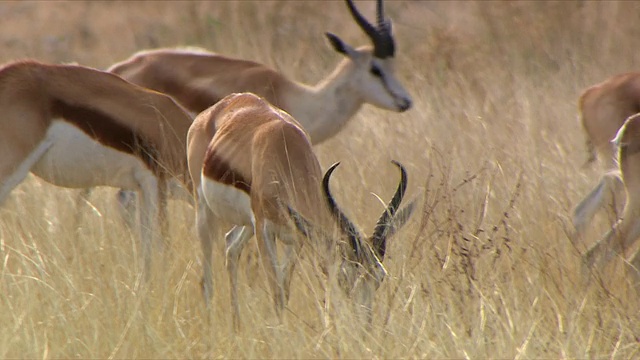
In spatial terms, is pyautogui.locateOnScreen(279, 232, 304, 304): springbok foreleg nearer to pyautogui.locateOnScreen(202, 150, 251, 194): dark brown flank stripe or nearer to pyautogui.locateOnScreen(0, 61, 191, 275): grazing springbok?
pyautogui.locateOnScreen(202, 150, 251, 194): dark brown flank stripe

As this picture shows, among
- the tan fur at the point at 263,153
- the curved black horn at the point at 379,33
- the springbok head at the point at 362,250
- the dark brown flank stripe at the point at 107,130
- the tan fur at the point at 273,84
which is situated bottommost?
the tan fur at the point at 273,84

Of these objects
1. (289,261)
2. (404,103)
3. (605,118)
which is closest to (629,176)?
(605,118)

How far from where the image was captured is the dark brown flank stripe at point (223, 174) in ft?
16.8

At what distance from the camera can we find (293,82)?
845 cm

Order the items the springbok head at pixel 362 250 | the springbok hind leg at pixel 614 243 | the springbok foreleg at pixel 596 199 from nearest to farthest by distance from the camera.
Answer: the springbok head at pixel 362 250
the springbok hind leg at pixel 614 243
the springbok foreleg at pixel 596 199

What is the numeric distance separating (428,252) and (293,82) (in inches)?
148

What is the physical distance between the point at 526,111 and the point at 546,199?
7.32 feet

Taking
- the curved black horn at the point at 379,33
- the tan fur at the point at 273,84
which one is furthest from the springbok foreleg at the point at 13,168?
the curved black horn at the point at 379,33

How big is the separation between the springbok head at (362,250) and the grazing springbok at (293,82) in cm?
366

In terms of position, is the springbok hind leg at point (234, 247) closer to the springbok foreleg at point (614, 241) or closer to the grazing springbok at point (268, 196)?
the grazing springbok at point (268, 196)

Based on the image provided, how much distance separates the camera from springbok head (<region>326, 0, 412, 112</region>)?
8.56 meters

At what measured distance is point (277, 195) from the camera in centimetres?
471

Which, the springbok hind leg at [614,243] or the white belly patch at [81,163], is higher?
the springbok hind leg at [614,243]

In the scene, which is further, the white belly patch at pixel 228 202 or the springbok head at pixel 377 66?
the springbok head at pixel 377 66
